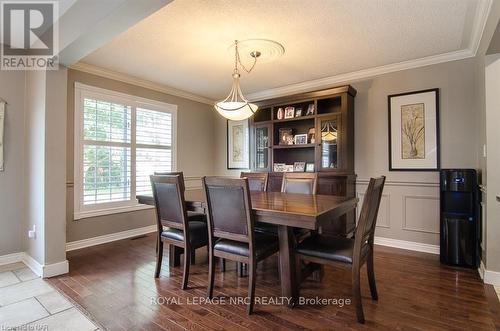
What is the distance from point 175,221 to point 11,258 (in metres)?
2.13

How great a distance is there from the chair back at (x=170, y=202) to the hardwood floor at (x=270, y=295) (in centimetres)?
57

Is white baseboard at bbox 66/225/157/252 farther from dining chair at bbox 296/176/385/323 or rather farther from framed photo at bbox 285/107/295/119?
dining chair at bbox 296/176/385/323

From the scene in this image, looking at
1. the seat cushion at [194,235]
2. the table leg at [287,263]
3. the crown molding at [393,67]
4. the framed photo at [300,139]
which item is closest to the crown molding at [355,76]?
the crown molding at [393,67]

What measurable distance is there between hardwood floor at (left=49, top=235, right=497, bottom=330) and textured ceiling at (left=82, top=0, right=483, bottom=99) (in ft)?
7.96

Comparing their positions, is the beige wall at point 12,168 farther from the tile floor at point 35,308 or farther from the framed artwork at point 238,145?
the framed artwork at point 238,145

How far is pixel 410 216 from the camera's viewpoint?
352cm

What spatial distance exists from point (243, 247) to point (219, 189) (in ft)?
1.59

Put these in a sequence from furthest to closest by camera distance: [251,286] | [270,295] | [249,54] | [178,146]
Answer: [178,146] < [249,54] < [270,295] < [251,286]

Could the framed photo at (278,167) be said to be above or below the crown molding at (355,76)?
below

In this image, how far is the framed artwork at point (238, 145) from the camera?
17.0 ft

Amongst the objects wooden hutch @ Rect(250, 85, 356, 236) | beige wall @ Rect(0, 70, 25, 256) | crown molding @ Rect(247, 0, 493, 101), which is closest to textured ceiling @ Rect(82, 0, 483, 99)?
crown molding @ Rect(247, 0, 493, 101)

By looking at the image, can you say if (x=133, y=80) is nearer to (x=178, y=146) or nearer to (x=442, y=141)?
(x=178, y=146)

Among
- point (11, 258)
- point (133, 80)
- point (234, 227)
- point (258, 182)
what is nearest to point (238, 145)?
point (258, 182)

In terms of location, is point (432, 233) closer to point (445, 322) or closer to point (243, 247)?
point (445, 322)
